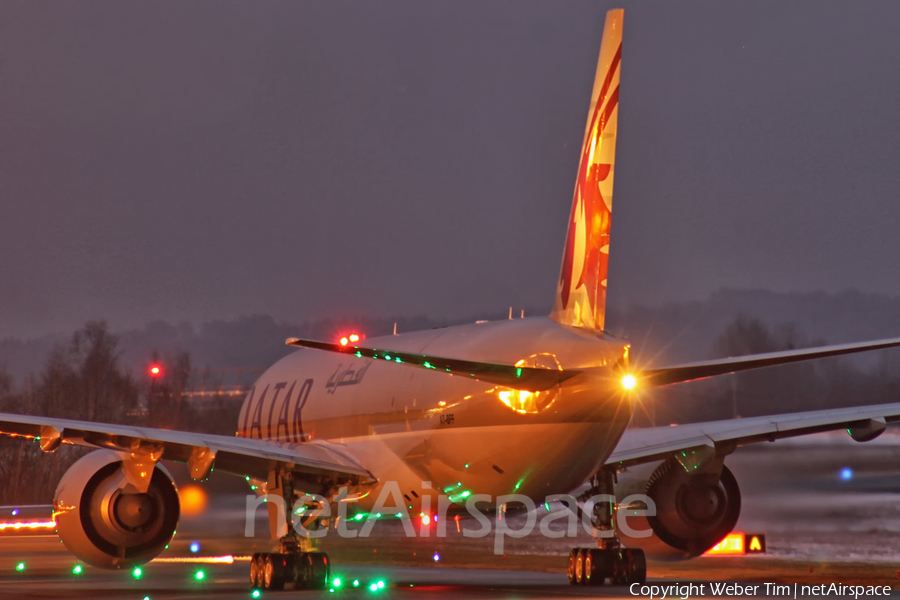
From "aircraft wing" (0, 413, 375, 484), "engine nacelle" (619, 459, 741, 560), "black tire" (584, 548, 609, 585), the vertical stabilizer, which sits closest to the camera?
"aircraft wing" (0, 413, 375, 484)

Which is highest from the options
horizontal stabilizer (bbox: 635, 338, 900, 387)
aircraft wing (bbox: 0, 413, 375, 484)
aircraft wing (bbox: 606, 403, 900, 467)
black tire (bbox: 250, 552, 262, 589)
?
horizontal stabilizer (bbox: 635, 338, 900, 387)

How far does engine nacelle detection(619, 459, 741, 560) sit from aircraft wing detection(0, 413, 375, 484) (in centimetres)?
540

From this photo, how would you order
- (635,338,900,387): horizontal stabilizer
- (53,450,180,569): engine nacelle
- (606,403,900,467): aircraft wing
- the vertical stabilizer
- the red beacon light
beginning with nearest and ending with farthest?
(635,338,900,387): horizontal stabilizer < the vertical stabilizer < (53,450,180,569): engine nacelle < (606,403,900,467): aircraft wing < the red beacon light

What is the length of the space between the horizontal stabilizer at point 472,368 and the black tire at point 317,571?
557 centimetres

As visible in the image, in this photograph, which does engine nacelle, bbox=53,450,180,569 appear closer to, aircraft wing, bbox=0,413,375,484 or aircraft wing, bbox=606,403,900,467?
aircraft wing, bbox=0,413,375,484

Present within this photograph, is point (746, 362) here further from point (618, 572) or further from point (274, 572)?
point (274, 572)

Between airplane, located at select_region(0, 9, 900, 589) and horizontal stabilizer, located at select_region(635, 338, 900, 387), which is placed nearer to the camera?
horizontal stabilizer, located at select_region(635, 338, 900, 387)

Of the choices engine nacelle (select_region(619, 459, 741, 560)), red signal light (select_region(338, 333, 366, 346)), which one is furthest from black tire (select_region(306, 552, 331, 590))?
red signal light (select_region(338, 333, 366, 346))

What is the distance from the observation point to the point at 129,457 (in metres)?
20.1

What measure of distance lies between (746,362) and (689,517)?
738 centimetres

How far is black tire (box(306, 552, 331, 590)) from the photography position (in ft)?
70.2

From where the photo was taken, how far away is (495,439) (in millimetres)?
18672

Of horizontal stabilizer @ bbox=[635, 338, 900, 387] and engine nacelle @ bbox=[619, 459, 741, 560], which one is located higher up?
horizontal stabilizer @ bbox=[635, 338, 900, 387]

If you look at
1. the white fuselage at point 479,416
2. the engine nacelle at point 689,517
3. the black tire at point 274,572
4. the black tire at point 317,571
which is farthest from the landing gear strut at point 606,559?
the black tire at point 274,572
